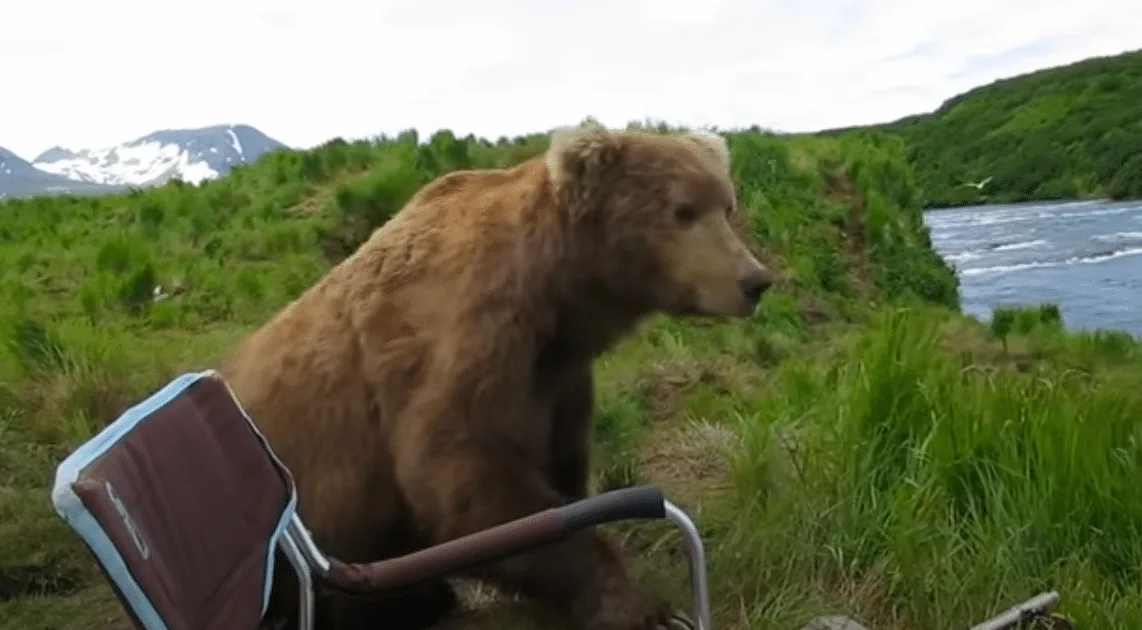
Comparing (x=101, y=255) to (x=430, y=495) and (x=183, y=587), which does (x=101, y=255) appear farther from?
(x=183, y=587)

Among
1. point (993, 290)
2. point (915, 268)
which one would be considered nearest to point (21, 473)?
point (915, 268)

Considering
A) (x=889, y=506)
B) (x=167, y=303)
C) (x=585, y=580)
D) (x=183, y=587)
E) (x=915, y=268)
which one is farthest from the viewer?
(x=915, y=268)

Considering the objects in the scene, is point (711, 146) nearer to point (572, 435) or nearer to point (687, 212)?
Answer: point (687, 212)

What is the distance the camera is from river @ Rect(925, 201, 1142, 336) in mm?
11148

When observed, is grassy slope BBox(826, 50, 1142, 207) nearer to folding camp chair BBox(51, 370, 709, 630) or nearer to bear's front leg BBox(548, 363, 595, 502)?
bear's front leg BBox(548, 363, 595, 502)

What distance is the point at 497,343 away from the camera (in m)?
2.90

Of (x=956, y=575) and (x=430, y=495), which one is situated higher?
(x=430, y=495)

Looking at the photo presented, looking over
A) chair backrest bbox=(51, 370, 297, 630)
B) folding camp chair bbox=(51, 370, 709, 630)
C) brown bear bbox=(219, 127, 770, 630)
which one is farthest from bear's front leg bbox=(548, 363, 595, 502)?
chair backrest bbox=(51, 370, 297, 630)

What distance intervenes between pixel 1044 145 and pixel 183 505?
19452 millimetres

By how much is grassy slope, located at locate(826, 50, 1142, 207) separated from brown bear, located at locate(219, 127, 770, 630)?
592 inches

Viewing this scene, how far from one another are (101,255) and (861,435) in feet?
17.3

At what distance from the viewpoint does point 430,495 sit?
2900 mm

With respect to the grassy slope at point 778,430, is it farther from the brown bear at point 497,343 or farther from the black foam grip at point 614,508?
the black foam grip at point 614,508

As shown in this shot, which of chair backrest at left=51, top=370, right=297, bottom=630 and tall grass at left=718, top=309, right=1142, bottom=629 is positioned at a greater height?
chair backrest at left=51, top=370, right=297, bottom=630
